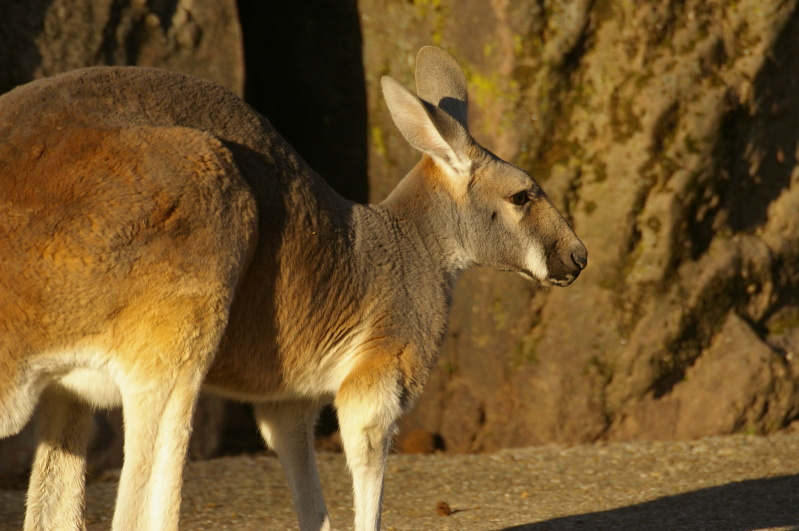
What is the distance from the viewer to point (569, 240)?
5531mm

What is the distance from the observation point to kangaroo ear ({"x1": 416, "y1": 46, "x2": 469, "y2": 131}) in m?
5.75

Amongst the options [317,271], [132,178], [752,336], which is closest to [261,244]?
[317,271]

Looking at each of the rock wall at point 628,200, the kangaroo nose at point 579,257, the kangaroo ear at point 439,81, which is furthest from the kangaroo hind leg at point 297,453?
the rock wall at point 628,200

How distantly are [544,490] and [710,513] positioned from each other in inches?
49.0

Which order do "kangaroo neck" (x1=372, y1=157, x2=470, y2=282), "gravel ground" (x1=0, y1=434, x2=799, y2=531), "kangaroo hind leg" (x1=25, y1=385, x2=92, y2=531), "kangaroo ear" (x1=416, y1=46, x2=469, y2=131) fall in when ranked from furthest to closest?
"gravel ground" (x1=0, y1=434, x2=799, y2=531), "kangaroo ear" (x1=416, y1=46, x2=469, y2=131), "kangaroo neck" (x1=372, y1=157, x2=470, y2=282), "kangaroo hind leg" (x1=25, y1=385, x2=92, y2=531)

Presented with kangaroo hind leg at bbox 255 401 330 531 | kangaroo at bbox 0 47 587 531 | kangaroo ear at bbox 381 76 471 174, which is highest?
kangaroo ear at bbox 381 76 471 174

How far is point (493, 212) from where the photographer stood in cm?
545

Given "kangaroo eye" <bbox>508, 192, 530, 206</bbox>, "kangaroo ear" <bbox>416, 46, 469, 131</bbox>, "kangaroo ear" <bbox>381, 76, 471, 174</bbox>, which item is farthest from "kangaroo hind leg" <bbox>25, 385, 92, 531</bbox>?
"kangaroo ear" <bbox>416, 46, 469, 131</bbox>

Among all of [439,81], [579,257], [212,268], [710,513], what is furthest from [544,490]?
[212,268]

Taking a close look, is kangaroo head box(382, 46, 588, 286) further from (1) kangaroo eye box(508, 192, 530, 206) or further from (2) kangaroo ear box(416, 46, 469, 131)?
(2) kangaroo ear box(416, 46, 469, 131)

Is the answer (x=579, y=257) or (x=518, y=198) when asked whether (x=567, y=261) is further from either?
(x=518, y=198)

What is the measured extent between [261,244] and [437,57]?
187cm

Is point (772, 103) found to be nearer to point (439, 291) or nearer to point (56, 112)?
point (439, 291)

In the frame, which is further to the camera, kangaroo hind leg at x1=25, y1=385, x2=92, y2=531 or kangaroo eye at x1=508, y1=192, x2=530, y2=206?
kangaroo eye at x1=508, y1=192, x2=530, y2=206
